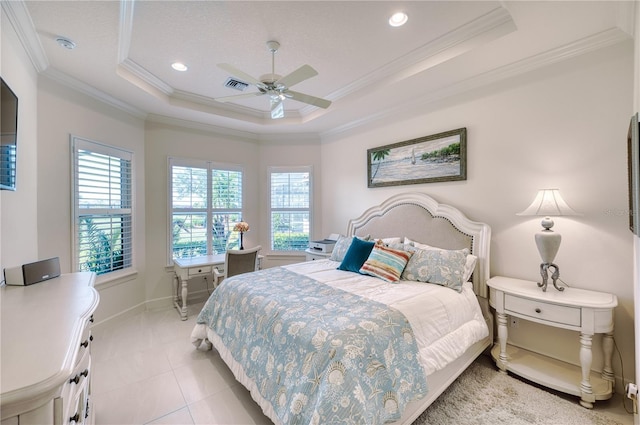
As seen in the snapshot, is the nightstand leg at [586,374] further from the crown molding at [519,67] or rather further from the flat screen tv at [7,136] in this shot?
the flat screen tv at [7,136]

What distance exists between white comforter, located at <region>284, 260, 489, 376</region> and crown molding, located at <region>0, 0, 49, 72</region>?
290 cm

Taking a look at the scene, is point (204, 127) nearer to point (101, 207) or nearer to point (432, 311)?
point (101, 207)

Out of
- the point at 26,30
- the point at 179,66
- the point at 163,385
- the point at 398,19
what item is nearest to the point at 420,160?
the point at 398,19

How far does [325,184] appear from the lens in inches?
185

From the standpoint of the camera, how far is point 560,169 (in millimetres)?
2348

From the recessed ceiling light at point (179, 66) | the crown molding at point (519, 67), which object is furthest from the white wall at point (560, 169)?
the recessed ceiling light at point (179, 66)

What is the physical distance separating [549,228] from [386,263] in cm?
137

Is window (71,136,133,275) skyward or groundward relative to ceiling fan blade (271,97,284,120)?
groundward

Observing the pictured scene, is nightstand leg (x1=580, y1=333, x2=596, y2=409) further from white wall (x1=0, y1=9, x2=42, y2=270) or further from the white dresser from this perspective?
white wall (x1=0, y1=9, x2=42, y2=270)

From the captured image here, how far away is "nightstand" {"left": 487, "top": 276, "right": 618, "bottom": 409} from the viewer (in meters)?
1.92

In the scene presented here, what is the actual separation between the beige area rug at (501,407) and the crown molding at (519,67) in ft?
8.90

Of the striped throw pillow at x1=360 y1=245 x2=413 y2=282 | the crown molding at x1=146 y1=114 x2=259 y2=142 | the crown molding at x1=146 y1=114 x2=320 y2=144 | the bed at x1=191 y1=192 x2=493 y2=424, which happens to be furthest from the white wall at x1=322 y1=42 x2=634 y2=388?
the crown molding at x1=146 y1=114 x2=259 y2=142

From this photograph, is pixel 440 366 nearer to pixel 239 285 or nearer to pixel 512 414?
pixel 512 414

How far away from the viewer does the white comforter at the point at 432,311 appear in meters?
1.85
